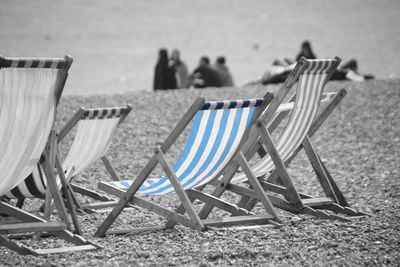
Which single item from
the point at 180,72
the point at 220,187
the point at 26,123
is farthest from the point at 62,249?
the point at 180,72

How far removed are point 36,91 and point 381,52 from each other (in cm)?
4889

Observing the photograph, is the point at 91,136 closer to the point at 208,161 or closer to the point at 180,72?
the point at 208,161

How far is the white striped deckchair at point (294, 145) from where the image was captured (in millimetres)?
5055

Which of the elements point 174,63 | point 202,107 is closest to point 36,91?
point 202,107

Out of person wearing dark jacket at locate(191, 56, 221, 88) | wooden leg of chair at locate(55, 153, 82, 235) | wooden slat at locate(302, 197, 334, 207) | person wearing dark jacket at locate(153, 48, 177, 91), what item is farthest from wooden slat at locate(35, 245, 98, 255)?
person wearing dark jacket at locate(153, 48, 177, 91)

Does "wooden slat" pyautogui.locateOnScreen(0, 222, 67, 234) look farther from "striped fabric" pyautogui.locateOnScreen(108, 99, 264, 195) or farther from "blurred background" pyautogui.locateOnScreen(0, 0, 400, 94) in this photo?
"blurred background" pyautogui.locateOnScreen(0, 0, 400, 94)

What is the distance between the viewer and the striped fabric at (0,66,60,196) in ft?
13.9

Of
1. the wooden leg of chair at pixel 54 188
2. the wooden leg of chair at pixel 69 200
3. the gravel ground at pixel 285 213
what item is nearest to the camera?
the gravel ground at pixel 285 213

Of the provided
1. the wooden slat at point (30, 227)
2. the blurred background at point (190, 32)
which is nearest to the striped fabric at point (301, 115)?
the wooden slat at point (30, 227)

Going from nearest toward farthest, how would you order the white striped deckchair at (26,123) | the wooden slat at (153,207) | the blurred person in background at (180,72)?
the white striped deckchair at (26,123) → the wooden slat at (153,207) → the blurred person in background at (180,72)

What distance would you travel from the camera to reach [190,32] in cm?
6794

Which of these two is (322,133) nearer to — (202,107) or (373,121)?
(373,121)

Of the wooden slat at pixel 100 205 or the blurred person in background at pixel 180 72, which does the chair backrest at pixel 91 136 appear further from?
the blurred person in background at pixel 180 72

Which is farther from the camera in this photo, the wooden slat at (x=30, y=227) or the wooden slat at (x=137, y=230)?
the wooden slat at (x=137, y=230)
